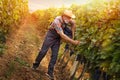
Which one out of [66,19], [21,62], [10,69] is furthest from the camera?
[21,62]

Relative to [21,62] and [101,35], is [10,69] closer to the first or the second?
[21,62]

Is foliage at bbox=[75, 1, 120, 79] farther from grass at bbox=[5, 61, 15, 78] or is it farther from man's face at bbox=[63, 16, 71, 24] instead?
grass at bbox=[5, 61, 15, 78]

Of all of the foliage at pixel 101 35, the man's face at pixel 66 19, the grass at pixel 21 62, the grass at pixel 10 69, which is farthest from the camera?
the grass at pixel 21 62

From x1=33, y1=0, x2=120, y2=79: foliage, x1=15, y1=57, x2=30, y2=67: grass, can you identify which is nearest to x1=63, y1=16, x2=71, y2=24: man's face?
x1=33, y1=0, x2=120, y2=79: foliage

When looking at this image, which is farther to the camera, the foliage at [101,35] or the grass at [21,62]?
the grass at [21,62]

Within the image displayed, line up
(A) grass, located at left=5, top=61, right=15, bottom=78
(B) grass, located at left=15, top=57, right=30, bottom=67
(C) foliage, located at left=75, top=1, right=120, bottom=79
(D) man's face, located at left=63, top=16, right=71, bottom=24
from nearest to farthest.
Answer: (C) foliage, located at left=75, top=1, right=120, bottom=79 < (A) grass, located at left=5, top=61, right=15, bottom=78 < (D) man's face, located at left=63, top=16, right=71, bottom=24 < (B) grass, located at left=15, top=57, right=30, bottom=67

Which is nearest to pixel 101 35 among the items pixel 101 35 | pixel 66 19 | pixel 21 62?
pixel 101 35

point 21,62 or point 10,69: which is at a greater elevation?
point 10,69

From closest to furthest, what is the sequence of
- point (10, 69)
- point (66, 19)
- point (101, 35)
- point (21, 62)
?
1. point (101, 35)
2. point (10, 69)
3. point (66, 19)
4. point (21, 62)

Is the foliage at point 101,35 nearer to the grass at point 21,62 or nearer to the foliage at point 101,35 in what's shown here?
the foliage at point 101,35

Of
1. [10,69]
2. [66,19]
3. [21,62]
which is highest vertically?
[66,19]

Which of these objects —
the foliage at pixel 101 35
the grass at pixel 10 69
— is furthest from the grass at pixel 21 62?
the foliage at pixel 101 35

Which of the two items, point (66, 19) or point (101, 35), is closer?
point (101, 35)

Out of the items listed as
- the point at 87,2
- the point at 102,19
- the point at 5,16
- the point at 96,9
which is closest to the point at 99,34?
the point at 102,19
